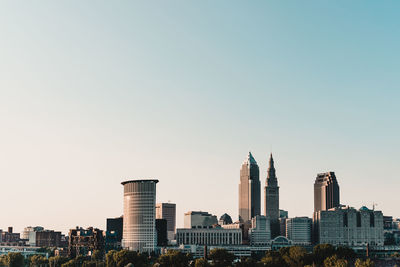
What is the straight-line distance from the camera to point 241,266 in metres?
198

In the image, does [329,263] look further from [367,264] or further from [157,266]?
[157,266]

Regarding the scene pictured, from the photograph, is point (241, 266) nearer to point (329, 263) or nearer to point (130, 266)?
point (329, 263)

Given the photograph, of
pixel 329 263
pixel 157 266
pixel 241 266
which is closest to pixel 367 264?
pixel 329 263

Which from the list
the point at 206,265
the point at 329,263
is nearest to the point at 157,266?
the point at 206,265

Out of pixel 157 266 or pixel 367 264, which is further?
pixel 157 266

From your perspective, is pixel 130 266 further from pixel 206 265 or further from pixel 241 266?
pixel 241 266

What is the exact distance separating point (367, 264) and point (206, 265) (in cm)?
5122

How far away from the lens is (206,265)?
631ft

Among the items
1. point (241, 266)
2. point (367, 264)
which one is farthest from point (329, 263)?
point (241, 266)

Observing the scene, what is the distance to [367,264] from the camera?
7111 inches

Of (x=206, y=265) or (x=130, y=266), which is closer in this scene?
(x=130, y=266)

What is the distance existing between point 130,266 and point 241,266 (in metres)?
44.3

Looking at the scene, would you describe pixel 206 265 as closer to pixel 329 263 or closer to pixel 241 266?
pixel 241 266

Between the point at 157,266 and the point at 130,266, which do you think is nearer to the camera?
the point at 130,266
